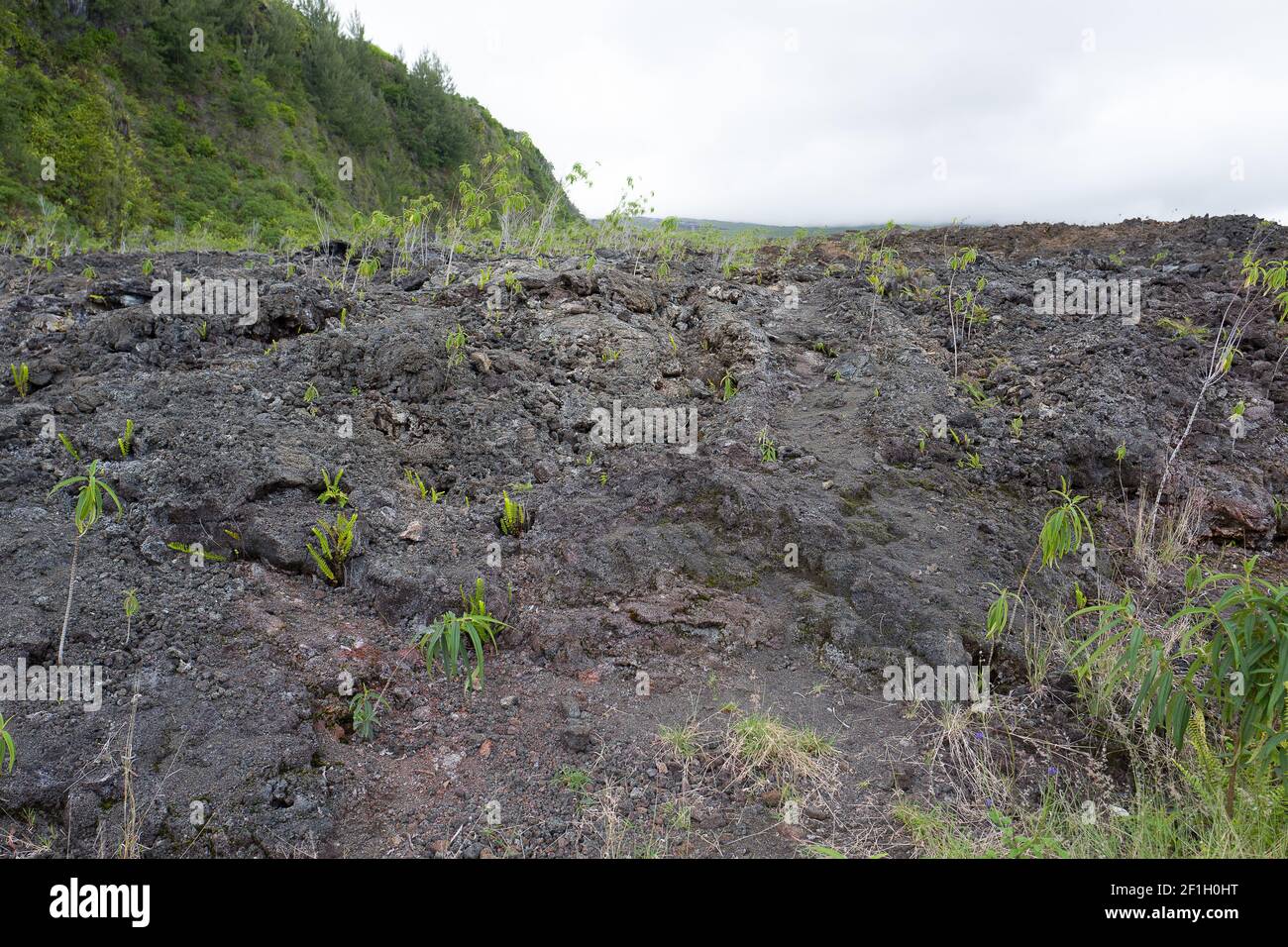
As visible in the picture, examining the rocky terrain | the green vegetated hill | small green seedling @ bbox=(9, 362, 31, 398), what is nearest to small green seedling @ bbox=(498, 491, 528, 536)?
the rocky terrain

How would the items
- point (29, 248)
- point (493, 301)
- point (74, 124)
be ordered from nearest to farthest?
point (493, 301) → point (29, 248) → point (74, 124)

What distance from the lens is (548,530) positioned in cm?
394

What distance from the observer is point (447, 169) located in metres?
18.4

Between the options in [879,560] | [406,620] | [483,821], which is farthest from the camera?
[879,560]

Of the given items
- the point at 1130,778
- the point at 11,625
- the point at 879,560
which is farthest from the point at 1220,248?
the point at 11,625

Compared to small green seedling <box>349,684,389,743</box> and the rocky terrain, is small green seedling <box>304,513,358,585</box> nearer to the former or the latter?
the rocky terrain

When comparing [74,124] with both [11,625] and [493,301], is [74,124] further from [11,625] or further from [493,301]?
[11,625]

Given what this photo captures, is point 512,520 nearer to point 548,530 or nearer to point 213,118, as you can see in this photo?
point 548,530

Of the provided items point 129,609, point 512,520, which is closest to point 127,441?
point 129,609

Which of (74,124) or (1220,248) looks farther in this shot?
(74,124)

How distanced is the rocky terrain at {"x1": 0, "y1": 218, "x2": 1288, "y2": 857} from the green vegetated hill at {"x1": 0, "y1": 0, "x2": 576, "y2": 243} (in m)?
4.57

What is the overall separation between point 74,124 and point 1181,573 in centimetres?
1465

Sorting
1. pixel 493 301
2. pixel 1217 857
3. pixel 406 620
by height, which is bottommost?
pixel 1217 857

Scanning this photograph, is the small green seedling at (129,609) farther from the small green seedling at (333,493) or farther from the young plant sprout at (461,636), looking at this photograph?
the young plant sprout at (461,636)
